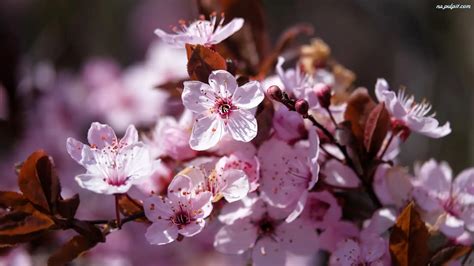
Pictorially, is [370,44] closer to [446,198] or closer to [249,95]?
[446,198]

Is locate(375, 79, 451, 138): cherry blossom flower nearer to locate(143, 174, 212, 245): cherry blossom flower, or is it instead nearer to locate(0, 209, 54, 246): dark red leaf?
locate(143, 174, 212, 245): cherry blossom flower

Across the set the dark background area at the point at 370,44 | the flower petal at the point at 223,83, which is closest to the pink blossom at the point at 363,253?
the flower petal at the point at 223,83

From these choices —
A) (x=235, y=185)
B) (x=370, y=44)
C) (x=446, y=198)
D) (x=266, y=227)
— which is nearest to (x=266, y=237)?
(x=266, y=227)

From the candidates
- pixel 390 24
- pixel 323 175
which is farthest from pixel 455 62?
pixel 323 175

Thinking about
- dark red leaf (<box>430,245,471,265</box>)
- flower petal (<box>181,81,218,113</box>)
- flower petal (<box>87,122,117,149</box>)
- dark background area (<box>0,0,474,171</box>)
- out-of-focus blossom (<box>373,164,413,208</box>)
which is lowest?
dark background area (<box>0,0,474,171</box>)

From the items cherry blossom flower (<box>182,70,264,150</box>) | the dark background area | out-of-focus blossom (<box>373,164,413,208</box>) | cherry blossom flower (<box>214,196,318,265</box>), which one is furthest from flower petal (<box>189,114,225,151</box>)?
the dark background area

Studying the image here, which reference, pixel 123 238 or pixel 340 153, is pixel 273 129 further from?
pixel 123 238

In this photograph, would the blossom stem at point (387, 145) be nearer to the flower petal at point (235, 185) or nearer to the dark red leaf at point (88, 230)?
the flower petal at point (235, 185)
